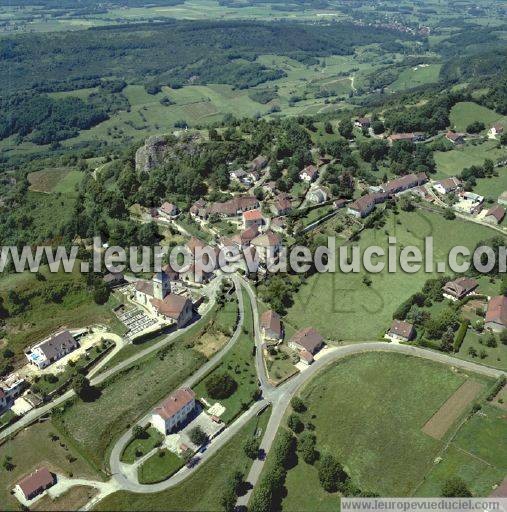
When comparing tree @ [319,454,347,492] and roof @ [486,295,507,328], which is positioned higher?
roof @ [486,295,507,328]

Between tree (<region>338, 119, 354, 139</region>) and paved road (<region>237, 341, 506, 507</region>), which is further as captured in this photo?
tree (<region>338, 119, 354, 139</region>)

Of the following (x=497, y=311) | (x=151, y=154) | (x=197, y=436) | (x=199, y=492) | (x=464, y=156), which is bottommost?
(x=199, y=492)

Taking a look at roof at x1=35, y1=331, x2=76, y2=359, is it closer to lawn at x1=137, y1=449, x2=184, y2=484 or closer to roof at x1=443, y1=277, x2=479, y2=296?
lawn at x1=137, y1=449, x2=184, y2=484

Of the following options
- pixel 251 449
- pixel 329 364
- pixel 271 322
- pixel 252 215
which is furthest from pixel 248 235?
pixel 251 449

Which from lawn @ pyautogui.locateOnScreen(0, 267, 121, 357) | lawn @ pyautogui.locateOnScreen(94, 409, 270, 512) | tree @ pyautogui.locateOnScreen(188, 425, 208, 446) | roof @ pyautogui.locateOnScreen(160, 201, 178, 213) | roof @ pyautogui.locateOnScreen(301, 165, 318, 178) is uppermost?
roof @ pyautogui.locateOnScreen(301, 165, 318, 178)

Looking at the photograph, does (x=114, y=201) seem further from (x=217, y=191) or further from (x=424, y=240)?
(x=424, y=240)

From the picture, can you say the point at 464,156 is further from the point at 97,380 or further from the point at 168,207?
the point at 97,380

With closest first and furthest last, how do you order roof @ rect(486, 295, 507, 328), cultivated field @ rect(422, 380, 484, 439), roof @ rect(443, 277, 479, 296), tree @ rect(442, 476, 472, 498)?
A: tree @ rect(442, 476, 472, 498), cultivated field @ rect(422, 380, 484, 439), roof @ rect(486, 295, 507, 328), roof @ rect(443, 277, 479, 296)

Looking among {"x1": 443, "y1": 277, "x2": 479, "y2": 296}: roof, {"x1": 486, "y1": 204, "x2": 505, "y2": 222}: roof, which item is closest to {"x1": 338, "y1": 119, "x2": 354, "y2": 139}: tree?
{"x1": 486, "y1": 204, "x2": 505, "y2": 222}: roof
